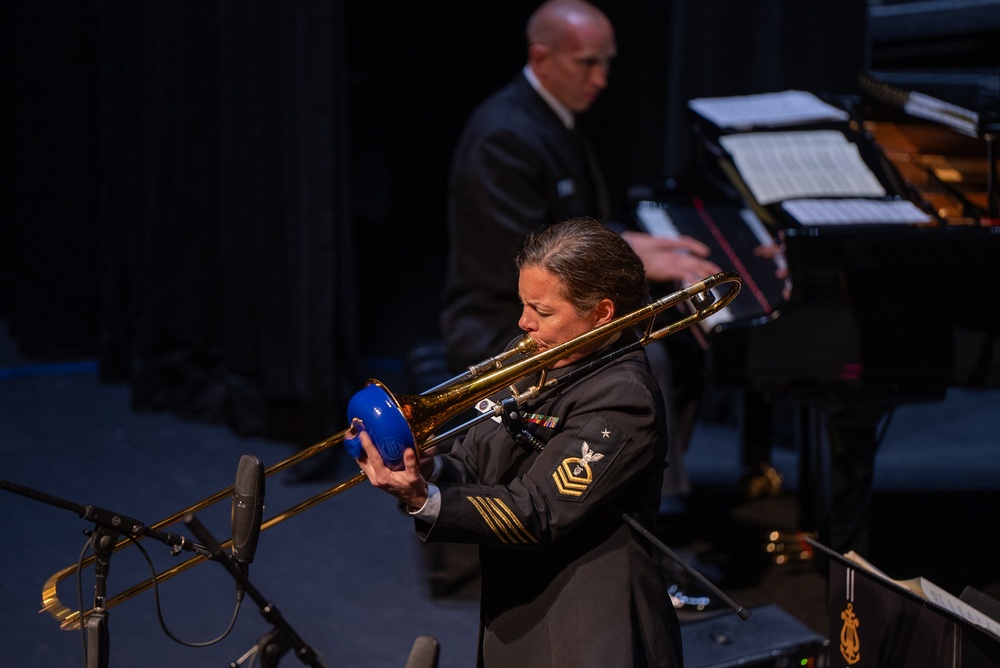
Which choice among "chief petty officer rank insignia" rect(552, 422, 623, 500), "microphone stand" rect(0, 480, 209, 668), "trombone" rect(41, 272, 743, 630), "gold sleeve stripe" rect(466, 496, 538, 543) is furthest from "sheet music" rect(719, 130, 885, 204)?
"microphone stand" rect(0, 480, 209, 668)

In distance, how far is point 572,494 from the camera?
1.98 meters

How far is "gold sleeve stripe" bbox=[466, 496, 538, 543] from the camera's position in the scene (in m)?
1.95

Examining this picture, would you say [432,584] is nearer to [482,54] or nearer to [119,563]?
[119,563]

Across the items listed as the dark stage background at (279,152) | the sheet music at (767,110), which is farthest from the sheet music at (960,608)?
the dark stage background at (279,152)

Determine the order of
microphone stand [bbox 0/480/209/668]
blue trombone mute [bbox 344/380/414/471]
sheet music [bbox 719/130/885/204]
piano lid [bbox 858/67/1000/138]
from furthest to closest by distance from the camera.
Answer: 1. sheet music [bbox 719/130/885/204]
2. piano lid [bbox 858/67/1000/138]
3. microphone stand [bbox 0/480/209/668]
4. blue trombone mute [bbox 344/380/414/471]

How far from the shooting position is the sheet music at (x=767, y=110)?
4.27m

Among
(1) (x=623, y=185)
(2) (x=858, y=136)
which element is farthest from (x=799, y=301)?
(1) (x=623, y=185)

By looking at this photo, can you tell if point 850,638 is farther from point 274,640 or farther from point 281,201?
point 281,201

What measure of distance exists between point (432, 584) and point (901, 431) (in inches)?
104

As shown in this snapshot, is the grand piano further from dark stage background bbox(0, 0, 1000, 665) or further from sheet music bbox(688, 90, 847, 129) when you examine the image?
dark stage background bbox(0, 0, 1000, 665)

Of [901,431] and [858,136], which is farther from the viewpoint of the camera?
[901,431]

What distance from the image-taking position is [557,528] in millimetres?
1988

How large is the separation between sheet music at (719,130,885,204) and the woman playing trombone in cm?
177

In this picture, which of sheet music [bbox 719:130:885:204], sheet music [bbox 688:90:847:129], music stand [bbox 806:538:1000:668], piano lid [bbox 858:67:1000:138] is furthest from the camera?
sheet music [bbox 688:90:847:129]
